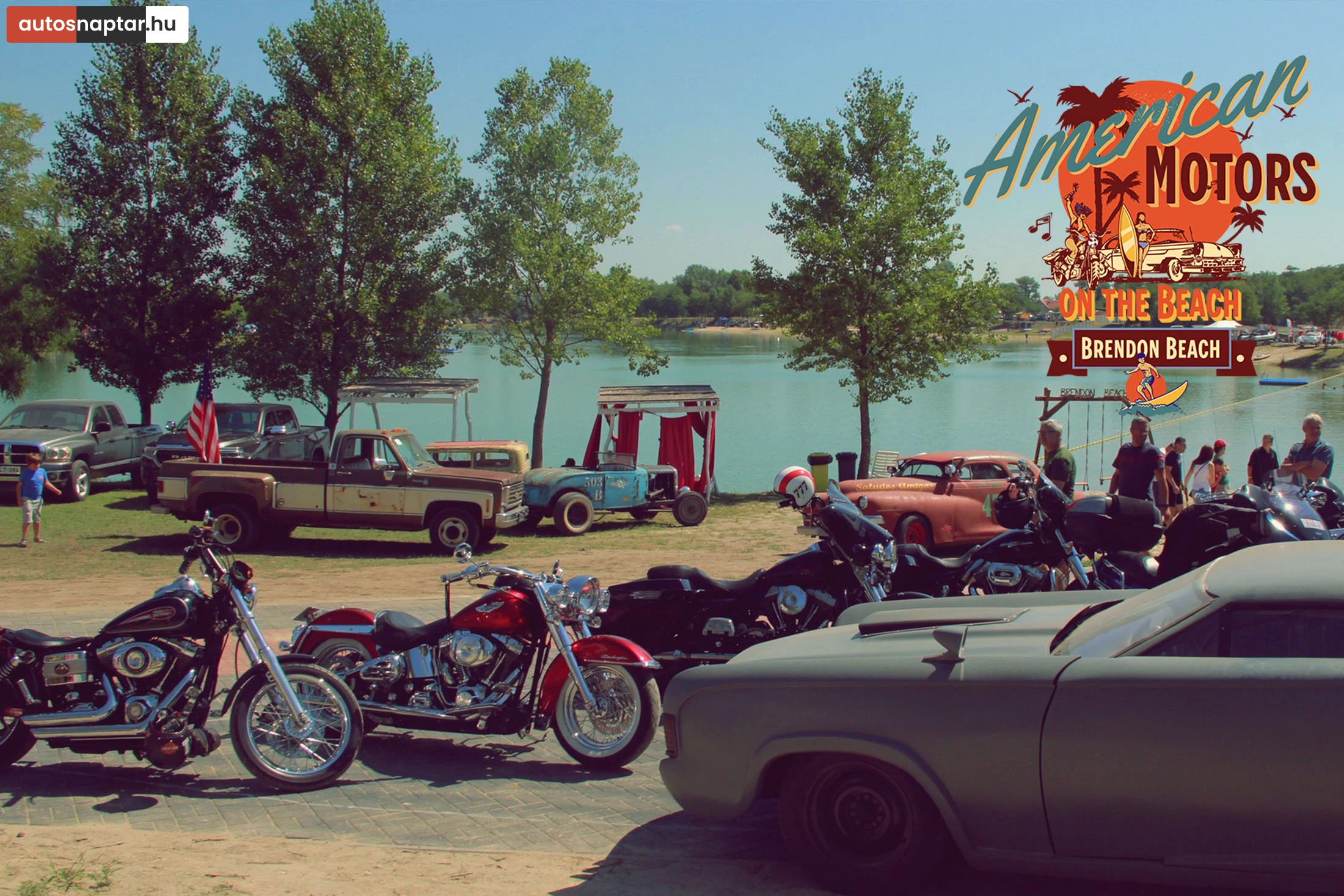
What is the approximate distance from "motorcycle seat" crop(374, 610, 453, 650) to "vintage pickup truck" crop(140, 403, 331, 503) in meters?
16.2

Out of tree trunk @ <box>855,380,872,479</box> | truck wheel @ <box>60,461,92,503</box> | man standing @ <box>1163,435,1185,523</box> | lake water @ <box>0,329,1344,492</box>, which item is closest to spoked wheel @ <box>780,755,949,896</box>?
man standing @ <box>1163,435,1185,523</box>

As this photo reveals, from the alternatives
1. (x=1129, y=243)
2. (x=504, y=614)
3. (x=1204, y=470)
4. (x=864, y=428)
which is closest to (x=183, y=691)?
(x=504, y=614)

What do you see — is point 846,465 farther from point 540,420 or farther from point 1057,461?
point 1057,461

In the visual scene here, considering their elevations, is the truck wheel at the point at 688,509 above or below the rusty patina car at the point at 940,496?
below

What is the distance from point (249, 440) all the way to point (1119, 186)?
16.7m

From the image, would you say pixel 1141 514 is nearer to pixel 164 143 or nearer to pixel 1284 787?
pixel 1284 787

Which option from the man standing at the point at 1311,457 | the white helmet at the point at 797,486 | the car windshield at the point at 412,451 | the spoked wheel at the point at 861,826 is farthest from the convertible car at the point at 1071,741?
the car windshield at the point at 412,451

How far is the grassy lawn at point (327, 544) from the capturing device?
15.1 m

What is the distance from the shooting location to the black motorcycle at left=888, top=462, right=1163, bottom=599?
25.2ft

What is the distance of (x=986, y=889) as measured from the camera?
4344 millimetres

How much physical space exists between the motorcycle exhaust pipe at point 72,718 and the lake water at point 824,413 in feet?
71.2

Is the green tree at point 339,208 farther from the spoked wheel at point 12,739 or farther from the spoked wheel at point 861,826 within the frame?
the spoked wheel at point 861,826

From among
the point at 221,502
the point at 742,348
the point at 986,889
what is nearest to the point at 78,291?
the point at 221,502

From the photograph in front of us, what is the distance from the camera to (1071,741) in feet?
12.7
